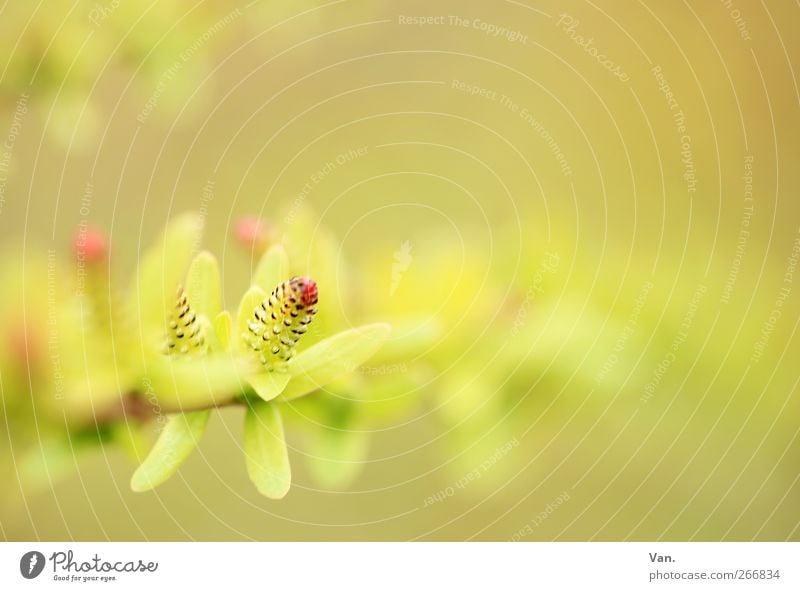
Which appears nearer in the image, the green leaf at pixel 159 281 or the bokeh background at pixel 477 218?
the green leaf at pixel 159 281

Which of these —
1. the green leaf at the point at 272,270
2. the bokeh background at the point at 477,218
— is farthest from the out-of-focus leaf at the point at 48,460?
the green leaf at the point at 272,270

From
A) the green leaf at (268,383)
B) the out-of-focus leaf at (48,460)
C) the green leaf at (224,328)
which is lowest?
the out-of-focus leaf at (48,460)

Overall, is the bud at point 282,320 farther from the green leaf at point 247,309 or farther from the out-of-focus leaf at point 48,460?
the out-of-focus leaf at point 48,460

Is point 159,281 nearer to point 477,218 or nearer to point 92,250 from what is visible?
point 92,250

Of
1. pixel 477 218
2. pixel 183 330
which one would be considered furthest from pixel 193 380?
pixel 477 218

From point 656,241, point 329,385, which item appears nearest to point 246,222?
point 329,385

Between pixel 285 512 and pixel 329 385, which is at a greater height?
pixel 329 385

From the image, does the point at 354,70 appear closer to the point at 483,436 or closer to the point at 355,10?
the point at 355,10
